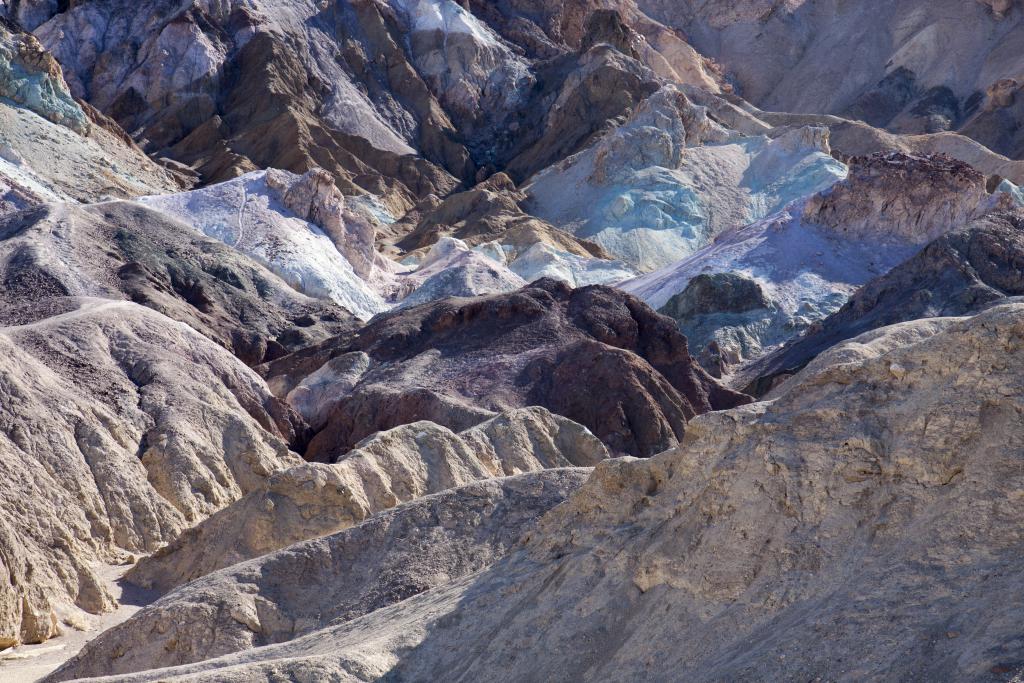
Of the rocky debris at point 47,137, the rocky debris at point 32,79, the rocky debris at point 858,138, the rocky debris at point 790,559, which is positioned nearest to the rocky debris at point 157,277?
the rocky debris at point 47,137

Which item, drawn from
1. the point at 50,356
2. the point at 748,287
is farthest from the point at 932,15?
the point at 50,356

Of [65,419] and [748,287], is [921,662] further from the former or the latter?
[748,287]

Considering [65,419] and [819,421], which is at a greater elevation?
[819,421]

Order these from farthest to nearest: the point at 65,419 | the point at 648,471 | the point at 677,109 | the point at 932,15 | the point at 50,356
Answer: the point at 932,15, the point at 677,109, the point at 50,356, the point at 65,419, the point at 648,471

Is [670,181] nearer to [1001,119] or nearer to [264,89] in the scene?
[264,89]

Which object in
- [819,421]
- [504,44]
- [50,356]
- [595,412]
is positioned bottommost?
[595,412]

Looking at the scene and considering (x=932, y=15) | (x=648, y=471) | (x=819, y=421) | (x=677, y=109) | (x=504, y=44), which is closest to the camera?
(x=819, y=421)
